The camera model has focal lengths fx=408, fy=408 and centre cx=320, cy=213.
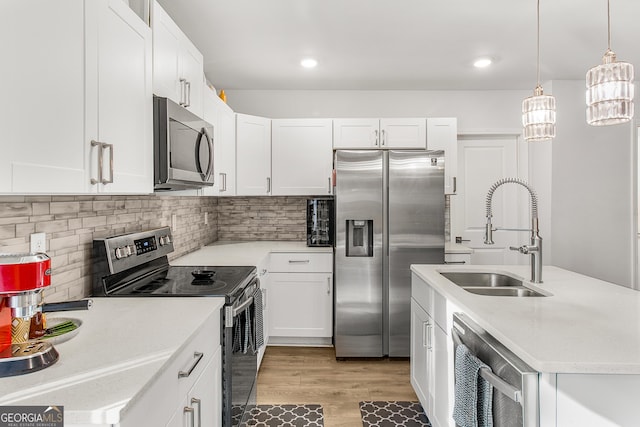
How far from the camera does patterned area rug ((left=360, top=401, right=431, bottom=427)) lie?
238cm

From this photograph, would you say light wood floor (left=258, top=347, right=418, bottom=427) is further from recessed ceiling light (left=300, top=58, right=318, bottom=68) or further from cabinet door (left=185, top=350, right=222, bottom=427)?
recessed ceiling light (left=300, top=58, right=318, bottom=68)

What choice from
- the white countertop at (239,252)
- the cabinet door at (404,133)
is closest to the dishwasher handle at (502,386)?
the white countertop at (239,252)

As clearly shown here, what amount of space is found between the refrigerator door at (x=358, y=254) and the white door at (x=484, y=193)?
1.23 m

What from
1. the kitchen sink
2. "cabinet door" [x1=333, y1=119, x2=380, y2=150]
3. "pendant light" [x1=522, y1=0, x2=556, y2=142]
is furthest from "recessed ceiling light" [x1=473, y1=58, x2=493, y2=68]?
the kitchen sink

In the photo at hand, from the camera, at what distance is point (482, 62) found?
328cm

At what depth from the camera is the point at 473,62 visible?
10.8 ft

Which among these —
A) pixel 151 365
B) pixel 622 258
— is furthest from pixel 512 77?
pixel 151 365

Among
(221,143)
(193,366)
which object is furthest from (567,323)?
(221,143)

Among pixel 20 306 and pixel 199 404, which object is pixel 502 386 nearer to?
pixel 199 404

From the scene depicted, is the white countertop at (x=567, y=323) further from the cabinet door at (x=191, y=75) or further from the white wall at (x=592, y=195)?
the white wall at (x=592, y=195)

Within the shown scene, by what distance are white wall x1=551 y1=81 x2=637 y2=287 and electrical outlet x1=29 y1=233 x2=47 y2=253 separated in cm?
398

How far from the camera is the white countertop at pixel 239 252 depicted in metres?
2.80

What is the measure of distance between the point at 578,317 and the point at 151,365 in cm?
145

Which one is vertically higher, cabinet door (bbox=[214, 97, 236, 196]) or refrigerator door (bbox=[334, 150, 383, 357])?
cabinet door (bbox=[214, 97, 236, 196])
